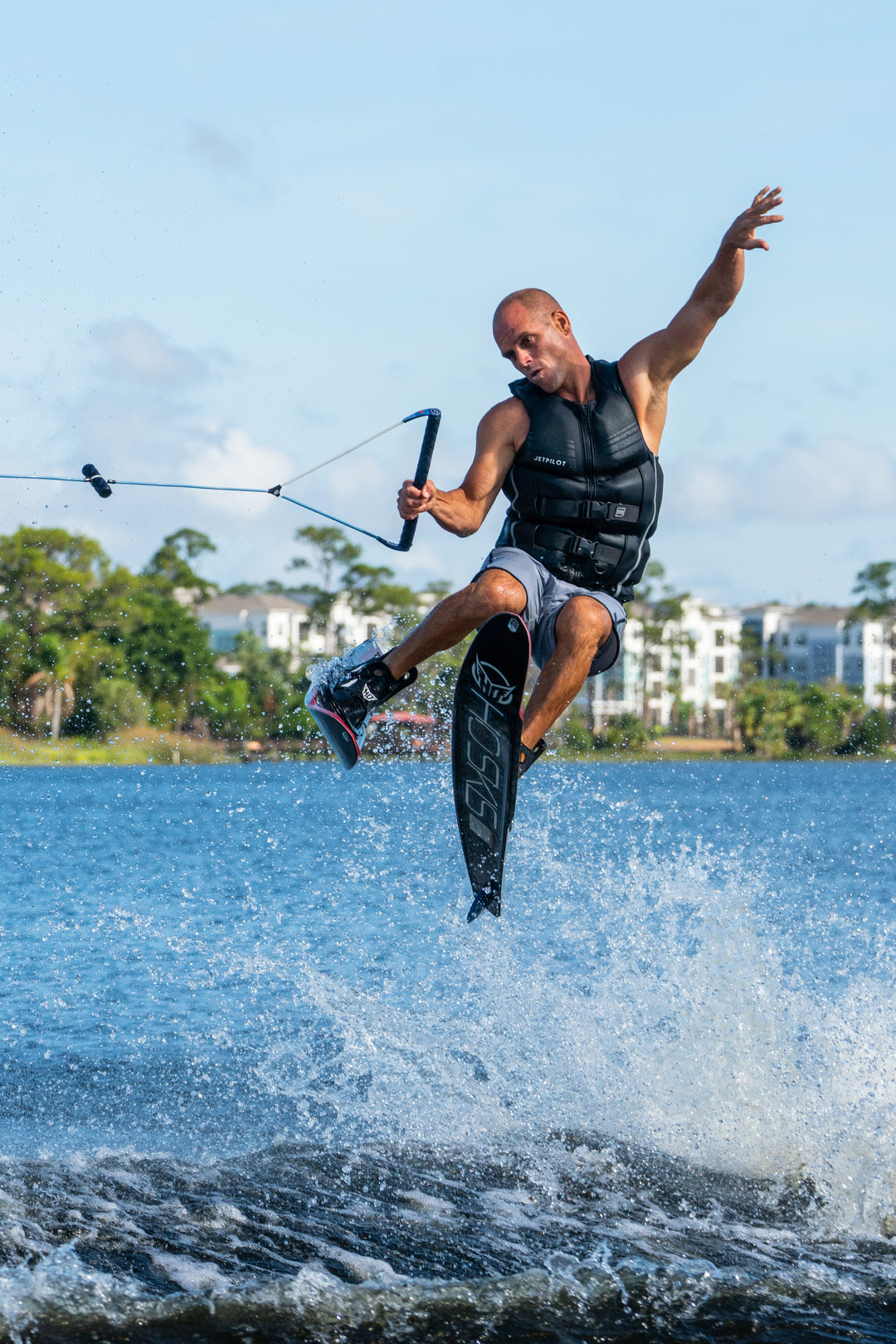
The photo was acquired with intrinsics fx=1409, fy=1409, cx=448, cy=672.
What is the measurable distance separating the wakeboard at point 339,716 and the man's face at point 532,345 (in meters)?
1.55

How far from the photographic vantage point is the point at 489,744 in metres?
6.73

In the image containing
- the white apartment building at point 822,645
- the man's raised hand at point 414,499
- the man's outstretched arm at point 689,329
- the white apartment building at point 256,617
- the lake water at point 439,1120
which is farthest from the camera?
the white apartment building at point 822,645

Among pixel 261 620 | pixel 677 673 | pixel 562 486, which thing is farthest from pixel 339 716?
pixel 261 620

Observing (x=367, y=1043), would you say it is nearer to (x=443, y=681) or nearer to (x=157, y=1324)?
(x=157, y=1324)

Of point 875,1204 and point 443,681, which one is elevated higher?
point 443,681

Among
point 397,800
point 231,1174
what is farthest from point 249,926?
point 397,800

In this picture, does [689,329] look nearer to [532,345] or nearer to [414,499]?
[532,345]

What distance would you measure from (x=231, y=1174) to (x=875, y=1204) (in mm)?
3168

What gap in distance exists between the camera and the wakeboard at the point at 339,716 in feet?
22.8

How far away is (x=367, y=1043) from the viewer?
10117mm

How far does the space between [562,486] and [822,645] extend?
11267 cm

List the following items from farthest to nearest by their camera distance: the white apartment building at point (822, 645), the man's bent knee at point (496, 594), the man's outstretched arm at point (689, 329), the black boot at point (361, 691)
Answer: the white apartment building at point (822, 645) < the black boot at point (361, 691) < the man's bent knee at point (496, 594) < the man's outstretched arm at point (689, 329)

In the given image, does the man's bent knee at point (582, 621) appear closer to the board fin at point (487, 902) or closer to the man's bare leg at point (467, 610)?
the man's bare leg at point (467, 610)

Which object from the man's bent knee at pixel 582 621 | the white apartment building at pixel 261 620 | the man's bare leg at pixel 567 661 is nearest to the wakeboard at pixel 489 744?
the man's bare leg at pixel 567 661
